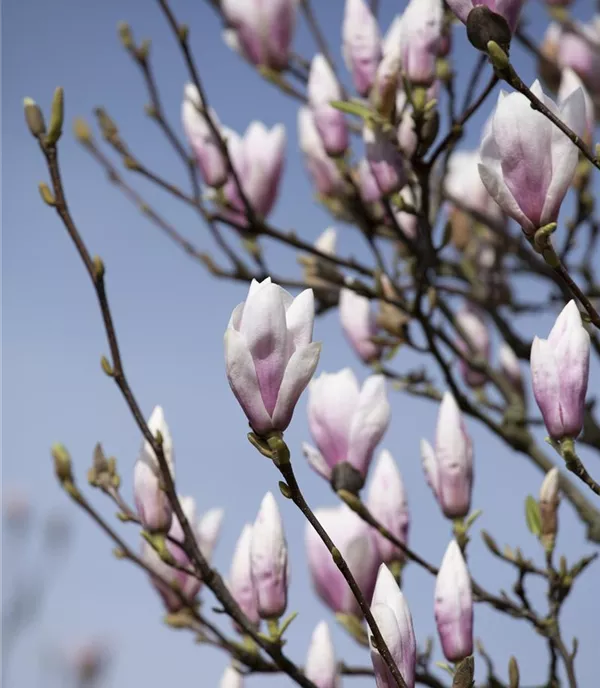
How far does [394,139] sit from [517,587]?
873 mm

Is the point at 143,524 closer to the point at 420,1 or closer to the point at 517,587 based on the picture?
the point at 517,587

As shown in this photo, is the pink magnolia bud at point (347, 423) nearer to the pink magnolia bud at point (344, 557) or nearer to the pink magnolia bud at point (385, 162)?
the pink magnolia bud at point (344, 557)

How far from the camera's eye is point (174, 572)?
180 cm

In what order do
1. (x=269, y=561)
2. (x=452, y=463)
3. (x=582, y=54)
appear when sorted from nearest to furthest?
(x=269, y=561) → (x=452, y=463) → (x=582, y=54)

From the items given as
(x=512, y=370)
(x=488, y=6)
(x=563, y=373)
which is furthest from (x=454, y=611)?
(x=512, y=370)

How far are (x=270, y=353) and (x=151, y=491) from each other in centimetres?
58

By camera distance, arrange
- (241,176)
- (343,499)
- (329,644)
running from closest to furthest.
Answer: (329,644)
(343,499)
(241,176)

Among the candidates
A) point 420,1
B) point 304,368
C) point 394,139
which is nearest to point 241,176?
point 394,139

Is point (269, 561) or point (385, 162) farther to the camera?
point (385, 162)

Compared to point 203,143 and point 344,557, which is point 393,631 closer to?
point 344,557

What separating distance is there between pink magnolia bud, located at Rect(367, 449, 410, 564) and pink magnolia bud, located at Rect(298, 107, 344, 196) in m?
1.16

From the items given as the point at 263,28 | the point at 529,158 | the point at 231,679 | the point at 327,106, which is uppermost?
the point at 263,28

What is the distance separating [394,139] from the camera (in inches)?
70.9

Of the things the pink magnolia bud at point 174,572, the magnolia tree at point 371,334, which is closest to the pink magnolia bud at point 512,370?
the magnolia tree at point 371,334
